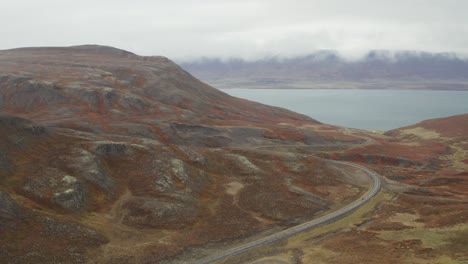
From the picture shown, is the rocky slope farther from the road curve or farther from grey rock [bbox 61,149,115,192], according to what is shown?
the road curve

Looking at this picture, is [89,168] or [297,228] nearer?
[297,228]

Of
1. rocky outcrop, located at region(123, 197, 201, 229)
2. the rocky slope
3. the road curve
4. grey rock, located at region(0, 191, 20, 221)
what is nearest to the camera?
grey rock, located at region(0, 191, 20, 221)

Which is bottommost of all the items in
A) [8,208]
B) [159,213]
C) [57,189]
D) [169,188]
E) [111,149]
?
[159,213]

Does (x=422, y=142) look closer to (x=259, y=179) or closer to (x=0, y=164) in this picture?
(x=259, y=179)

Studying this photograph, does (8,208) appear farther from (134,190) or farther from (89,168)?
(134,190)

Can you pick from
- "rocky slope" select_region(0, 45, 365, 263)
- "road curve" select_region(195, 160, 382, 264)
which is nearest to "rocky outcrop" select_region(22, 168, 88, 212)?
"rocky slope" select_region(0, 45, 365, 263)

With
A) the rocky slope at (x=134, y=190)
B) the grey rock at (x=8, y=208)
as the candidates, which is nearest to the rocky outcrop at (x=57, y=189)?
the rocky slope at (x=134, y=190)

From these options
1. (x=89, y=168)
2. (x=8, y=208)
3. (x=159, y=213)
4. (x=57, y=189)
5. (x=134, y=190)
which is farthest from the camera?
(x=134, y=190)

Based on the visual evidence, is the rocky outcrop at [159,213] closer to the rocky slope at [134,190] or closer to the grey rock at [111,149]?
the rocky slope at [134,190]

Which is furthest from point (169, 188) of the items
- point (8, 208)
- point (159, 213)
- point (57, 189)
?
point (8, 208)

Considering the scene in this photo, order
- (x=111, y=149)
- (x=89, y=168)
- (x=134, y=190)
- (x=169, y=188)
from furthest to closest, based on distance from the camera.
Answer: (x=111, y=149) < (x=169, y=188) < (x=134, y=190) < (x=89, y=168)
